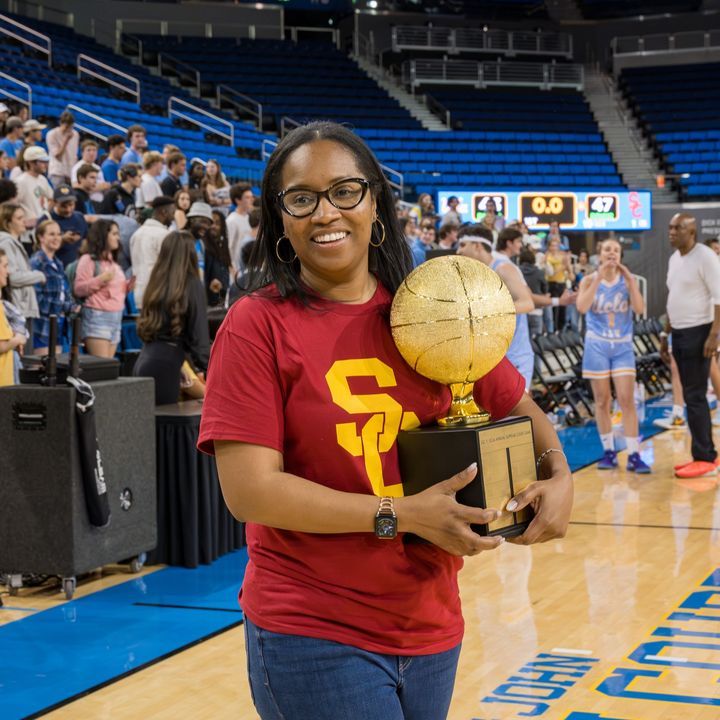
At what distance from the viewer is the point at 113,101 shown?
17969 millimetres

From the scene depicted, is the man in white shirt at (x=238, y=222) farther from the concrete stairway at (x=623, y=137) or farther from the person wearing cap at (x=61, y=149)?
the concrete stairway at (x=623, y=137)

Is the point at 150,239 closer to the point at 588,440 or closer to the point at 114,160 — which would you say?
the point at 114,160

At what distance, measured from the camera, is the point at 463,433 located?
1600 mm

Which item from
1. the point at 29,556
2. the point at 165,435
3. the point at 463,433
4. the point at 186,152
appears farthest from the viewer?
the point at 186,152

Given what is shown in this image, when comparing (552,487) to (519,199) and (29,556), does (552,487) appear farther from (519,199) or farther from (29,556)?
(519,199)

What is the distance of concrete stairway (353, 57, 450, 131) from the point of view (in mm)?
26484

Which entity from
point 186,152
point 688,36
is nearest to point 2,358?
point 186,152

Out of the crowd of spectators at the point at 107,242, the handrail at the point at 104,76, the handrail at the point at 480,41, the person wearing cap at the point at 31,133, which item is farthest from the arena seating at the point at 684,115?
the person wearing cap at the point at 31,133

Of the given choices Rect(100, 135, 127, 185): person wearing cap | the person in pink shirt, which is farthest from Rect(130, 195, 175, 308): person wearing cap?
Rect(100, 135, 127, 185): person wearing cap

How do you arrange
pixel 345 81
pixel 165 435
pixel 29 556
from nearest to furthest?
pixel 29 556, pixel 165 435, pixel 345 81

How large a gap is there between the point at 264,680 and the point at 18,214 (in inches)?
232

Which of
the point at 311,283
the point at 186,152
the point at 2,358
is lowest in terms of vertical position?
the point at 2,358

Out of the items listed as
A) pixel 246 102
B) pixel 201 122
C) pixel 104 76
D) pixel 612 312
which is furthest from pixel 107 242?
pixel 246 102

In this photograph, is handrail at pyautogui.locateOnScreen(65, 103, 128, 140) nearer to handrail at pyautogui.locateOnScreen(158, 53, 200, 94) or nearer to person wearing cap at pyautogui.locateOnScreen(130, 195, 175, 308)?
person wearing cap at pyautogui.locateOnScreen(130, 195, 175, 308)
